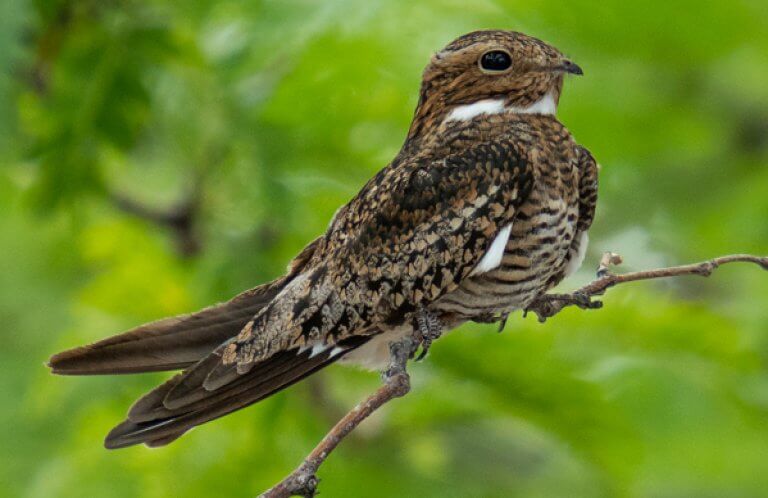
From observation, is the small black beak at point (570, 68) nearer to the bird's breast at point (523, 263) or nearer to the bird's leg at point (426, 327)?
the bird's breast at point (523, 263)

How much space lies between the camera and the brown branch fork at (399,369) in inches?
74.7

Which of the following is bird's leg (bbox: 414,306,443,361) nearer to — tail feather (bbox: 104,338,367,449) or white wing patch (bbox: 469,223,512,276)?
white wing patch (bbox: 469,223,512,276)

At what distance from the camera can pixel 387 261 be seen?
2.70 meters

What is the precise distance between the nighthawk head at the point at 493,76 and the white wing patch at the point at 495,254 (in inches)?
12.0

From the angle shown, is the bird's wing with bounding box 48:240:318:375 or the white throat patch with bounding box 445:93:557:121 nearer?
the bird's wing with bounding box 48:240:318:375

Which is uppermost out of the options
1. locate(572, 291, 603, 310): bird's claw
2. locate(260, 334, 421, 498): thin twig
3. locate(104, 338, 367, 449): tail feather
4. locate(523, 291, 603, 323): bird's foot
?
locate(523, 291, 603, 323): bird's foot

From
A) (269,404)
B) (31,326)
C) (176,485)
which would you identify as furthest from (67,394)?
(31,326)

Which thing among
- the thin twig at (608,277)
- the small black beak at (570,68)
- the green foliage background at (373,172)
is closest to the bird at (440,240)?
the small black beak at (570,68)

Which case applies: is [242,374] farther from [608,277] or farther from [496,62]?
[496,62]

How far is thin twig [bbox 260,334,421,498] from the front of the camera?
1888 millimetres

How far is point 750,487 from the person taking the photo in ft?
10.8

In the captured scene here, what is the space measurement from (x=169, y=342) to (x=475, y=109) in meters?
0.86

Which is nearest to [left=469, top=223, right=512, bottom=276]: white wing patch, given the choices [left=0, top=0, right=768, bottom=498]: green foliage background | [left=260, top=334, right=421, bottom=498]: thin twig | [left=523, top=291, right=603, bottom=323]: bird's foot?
[left=523, top=291, right=603, bottom=323]: bird's foot

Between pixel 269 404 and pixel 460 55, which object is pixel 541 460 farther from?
pixel 460 55
